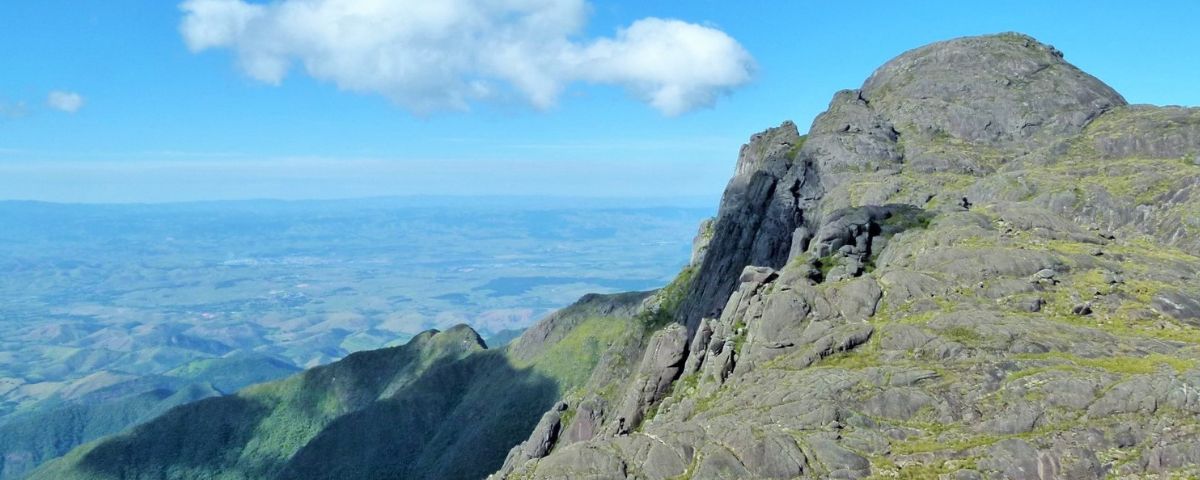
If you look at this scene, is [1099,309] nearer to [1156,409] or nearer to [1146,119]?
[1156,409]

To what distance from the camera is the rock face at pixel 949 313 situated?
199ft

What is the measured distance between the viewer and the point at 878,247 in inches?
4454

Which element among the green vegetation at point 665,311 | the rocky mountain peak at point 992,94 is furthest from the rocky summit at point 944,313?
the green vegetation at point 665,311

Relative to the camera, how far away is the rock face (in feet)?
199

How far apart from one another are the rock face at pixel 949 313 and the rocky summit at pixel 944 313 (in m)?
0.28

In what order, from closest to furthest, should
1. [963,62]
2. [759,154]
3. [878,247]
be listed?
[878,247]
[963,62]
[759,154]

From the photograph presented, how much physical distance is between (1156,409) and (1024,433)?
31.3 ft

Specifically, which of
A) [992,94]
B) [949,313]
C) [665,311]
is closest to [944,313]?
[949,313]

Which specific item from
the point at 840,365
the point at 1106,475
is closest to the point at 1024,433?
the point at 1106,475

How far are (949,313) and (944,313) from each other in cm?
107

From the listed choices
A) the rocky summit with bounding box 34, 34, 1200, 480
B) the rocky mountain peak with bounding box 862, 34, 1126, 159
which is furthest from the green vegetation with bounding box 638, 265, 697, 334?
the rocky mountain peak with bounding box 862, 34, 1126, 159

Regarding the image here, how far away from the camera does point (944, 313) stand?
83.5 meters

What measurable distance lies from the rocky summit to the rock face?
0.28 m

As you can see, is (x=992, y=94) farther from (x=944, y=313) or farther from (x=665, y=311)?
(x=944, y=313)
